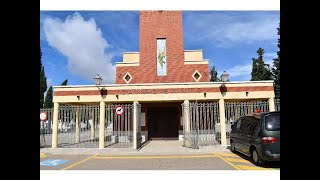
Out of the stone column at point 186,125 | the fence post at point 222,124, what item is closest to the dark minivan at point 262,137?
the fence post at point 222,124

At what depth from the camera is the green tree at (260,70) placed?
A: 43062 mm

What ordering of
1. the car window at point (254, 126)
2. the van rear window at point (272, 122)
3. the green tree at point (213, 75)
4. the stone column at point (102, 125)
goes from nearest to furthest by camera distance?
1. the van rear window at point (272, 122)
2. the car window at point (254, 126)
3. the stone column at point (102, 125)
4. the green tree at point (213, 75)

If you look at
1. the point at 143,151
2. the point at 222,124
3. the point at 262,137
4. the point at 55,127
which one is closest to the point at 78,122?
the point at 55,127

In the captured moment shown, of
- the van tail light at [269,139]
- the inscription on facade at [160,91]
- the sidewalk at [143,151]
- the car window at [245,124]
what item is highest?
the inscription on facade at [160,91]

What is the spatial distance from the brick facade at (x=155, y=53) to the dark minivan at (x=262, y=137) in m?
12.2

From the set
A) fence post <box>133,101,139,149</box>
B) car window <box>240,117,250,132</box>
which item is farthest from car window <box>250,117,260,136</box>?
fence post <box>133,101,139,149</box>

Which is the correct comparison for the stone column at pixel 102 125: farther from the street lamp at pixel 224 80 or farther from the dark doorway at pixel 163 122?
the street lamp at pixel 224 80

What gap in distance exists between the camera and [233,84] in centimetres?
1662

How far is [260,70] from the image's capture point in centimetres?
4397

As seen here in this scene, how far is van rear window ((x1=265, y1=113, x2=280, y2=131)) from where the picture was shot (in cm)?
835

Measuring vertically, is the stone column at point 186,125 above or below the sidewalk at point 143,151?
above
